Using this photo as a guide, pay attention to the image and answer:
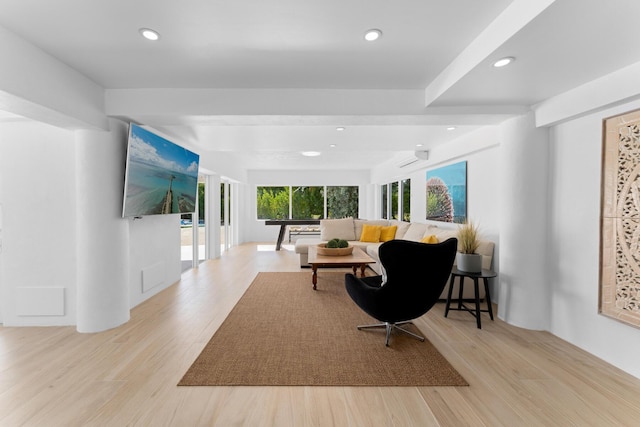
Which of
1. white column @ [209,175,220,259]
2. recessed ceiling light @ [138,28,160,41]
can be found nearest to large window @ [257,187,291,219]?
white column @ [209,175,220,259]

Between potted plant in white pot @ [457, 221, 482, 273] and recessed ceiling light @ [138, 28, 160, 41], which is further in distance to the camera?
potted plant in white pot @ [457, 221, 482, 273]

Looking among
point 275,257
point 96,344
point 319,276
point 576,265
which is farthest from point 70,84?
point 275,257

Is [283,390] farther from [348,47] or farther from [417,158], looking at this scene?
[417,158]

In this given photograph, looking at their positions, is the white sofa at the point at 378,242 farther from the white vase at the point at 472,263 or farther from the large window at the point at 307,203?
the large window at the point at 307,203

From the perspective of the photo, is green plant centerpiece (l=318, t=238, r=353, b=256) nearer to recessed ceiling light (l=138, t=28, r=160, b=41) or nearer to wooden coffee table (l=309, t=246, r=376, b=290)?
wooden coffee table (l=309, t=246, r=376, b=290)

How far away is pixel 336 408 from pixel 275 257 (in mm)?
5598

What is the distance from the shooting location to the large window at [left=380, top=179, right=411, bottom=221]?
7520mm

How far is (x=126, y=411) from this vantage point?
6.23ft

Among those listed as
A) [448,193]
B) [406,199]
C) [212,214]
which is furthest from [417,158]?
[212,214]

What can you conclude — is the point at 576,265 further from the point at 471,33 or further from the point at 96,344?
the point at 96,344

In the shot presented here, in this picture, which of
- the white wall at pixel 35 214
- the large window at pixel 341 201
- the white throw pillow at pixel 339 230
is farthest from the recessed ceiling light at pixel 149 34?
the large window at pixel 341 201

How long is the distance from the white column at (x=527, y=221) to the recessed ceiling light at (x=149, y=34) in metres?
3.36

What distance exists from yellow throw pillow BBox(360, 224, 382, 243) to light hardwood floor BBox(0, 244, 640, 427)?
A: 12.3ft

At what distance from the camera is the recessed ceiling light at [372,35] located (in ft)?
6.76
